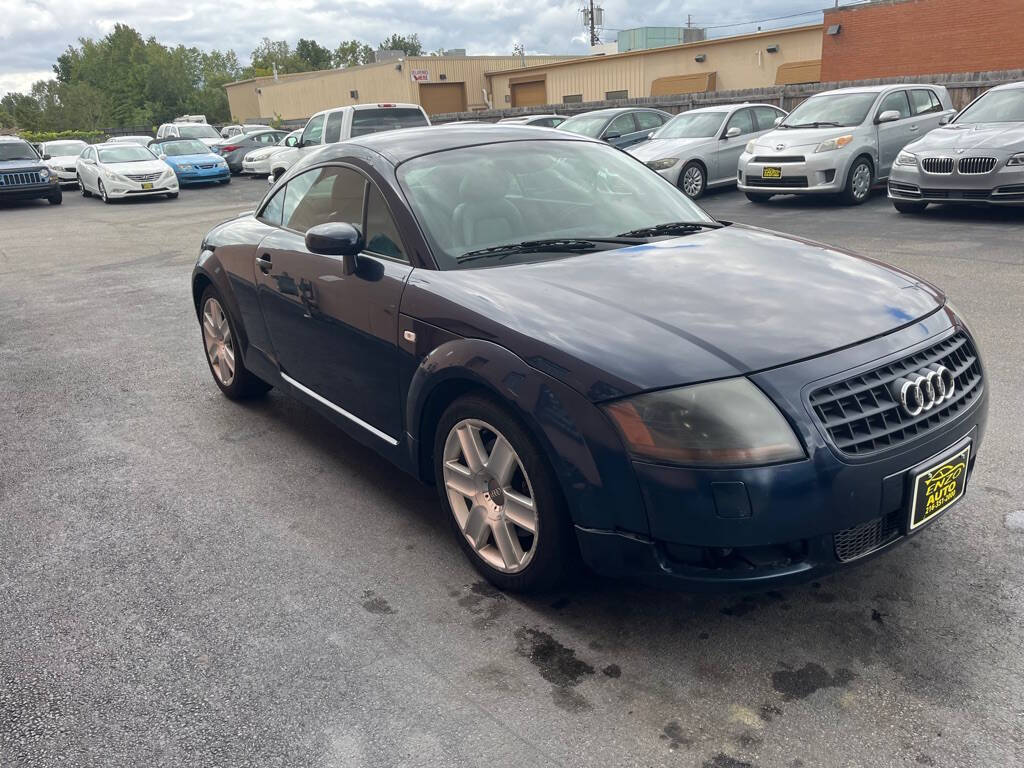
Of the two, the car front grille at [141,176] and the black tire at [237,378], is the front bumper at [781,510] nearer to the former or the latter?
the black tire at [237,378]

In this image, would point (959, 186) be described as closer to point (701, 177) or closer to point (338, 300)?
point (701, 177)

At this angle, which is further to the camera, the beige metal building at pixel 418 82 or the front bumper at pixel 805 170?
the beige metal building at pixel 418 82

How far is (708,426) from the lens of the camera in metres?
2.49

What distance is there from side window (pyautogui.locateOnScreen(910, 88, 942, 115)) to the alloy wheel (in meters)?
3.34

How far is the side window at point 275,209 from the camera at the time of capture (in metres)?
4.71

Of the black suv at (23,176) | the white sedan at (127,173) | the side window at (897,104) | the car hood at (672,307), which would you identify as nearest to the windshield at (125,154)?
the white sedan at (127,173)

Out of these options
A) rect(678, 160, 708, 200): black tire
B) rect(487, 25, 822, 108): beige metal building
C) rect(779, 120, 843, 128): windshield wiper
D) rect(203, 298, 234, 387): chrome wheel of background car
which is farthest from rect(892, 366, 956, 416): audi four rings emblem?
rect(487, 25, 822, 108): beige metal building

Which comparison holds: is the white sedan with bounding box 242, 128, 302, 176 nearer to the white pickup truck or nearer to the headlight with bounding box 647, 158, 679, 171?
the white pickup truck

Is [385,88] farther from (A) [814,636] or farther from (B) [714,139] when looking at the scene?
(A) [814,636]

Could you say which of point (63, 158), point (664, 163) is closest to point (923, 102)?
point (664, 163)

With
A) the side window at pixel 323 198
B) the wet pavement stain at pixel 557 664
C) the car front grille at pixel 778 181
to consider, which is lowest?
the wet pavement stain at pixel 557 664

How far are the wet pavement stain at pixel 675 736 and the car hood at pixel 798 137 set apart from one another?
11672 millimetres

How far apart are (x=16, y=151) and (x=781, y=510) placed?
24.0 meters

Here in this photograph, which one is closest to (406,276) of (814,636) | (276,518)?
(276,518)
